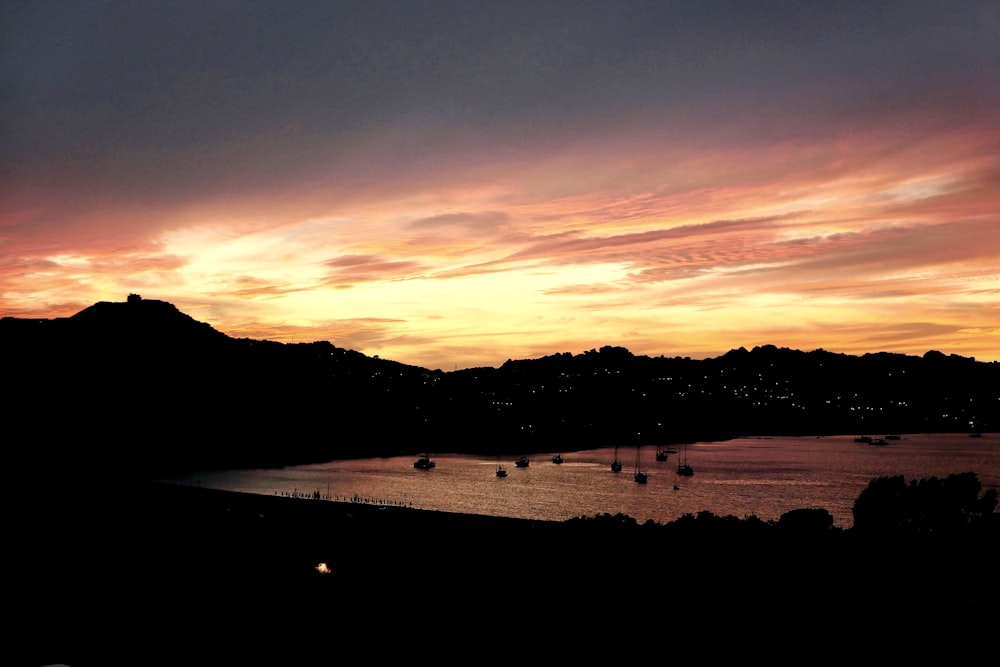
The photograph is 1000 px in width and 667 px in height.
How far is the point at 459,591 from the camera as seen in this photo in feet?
89.6

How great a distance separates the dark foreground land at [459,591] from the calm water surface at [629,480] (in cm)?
4333

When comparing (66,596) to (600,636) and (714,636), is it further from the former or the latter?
(714,636)

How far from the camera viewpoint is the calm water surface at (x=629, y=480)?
8781 cm

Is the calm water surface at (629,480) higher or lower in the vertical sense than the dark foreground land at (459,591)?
Result: lower

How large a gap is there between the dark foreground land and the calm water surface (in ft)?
142

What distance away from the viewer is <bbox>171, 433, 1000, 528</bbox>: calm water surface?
8781 cm

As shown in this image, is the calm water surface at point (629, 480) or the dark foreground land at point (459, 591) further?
the calm water surface at point (629, 480)

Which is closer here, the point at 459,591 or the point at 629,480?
the point at 459,591

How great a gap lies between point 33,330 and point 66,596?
595 feet

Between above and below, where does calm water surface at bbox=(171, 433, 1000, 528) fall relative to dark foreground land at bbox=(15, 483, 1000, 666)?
below

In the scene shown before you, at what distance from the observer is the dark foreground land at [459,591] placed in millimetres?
21219

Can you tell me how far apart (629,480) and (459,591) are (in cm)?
9521

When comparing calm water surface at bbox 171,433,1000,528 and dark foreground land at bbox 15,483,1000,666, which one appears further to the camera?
calm water surface at bbox 171,433,1000,528

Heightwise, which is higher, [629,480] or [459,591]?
[459,591]
